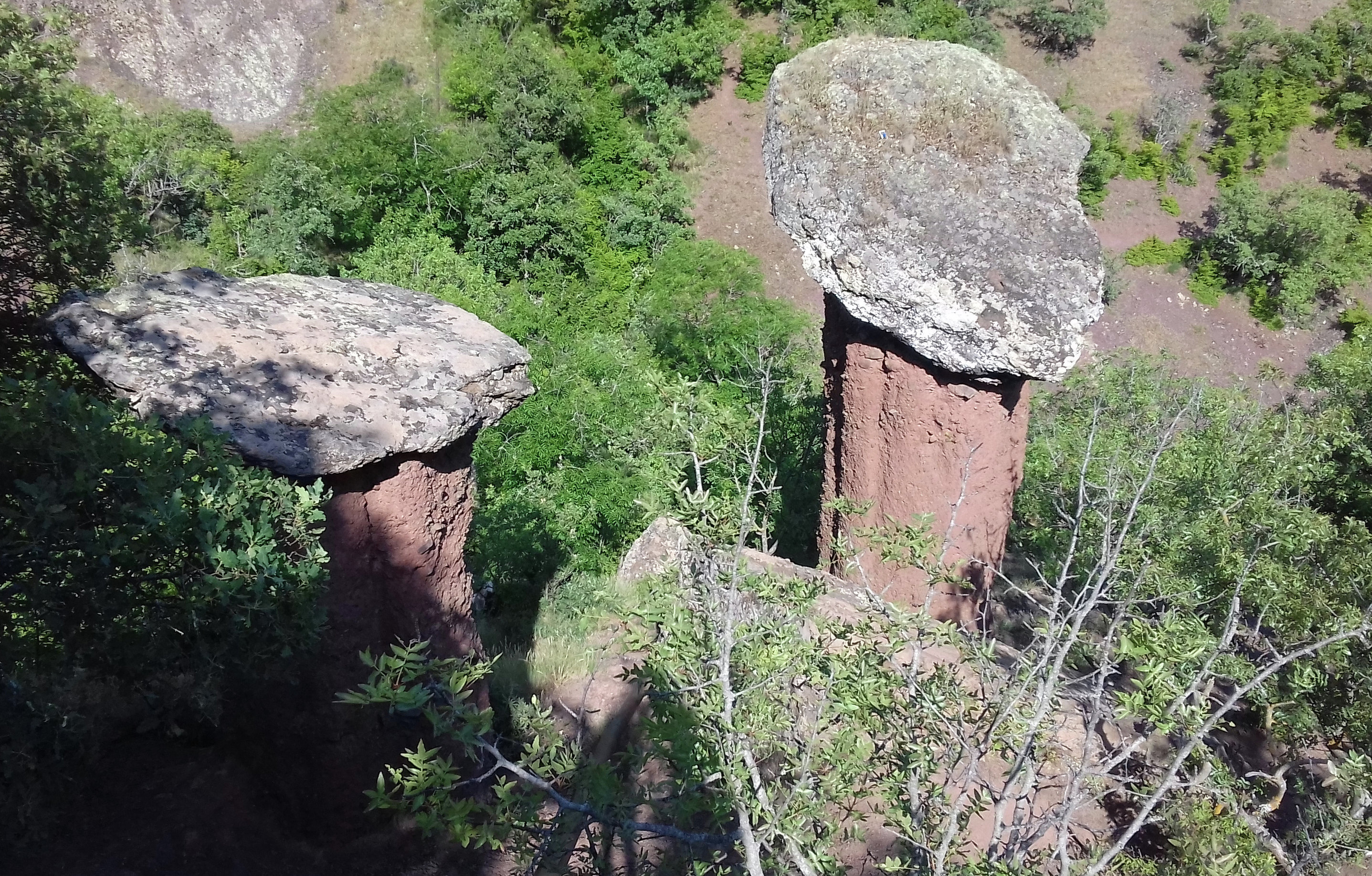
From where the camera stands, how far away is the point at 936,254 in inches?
177

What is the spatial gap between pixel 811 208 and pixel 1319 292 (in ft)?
63.2

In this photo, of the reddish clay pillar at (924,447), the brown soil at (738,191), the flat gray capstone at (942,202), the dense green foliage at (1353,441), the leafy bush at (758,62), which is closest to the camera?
the flat gray capstone at (942,202)

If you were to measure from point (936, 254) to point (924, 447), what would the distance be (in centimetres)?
122

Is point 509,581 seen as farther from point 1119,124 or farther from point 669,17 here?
point 1119,124

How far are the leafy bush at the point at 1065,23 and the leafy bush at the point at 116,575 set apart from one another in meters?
24.4

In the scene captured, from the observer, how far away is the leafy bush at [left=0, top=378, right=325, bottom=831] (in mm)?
2699

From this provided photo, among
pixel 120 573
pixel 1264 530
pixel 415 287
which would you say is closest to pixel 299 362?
pixel 120 573

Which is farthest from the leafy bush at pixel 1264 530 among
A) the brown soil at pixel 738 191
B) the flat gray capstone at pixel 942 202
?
the brown soil at pixel 738 191

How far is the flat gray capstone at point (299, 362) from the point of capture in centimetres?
346

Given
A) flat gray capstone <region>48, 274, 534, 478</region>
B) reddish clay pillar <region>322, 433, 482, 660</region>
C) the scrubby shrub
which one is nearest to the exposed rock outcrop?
the scrubby shrub

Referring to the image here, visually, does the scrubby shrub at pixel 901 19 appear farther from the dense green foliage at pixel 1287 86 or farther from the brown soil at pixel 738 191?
the dense green foliage at pixel 1287 86

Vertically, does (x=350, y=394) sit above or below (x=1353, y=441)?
above

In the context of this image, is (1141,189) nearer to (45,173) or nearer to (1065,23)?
(1065,23)

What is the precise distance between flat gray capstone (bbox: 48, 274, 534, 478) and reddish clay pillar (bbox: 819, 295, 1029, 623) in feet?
7.20
